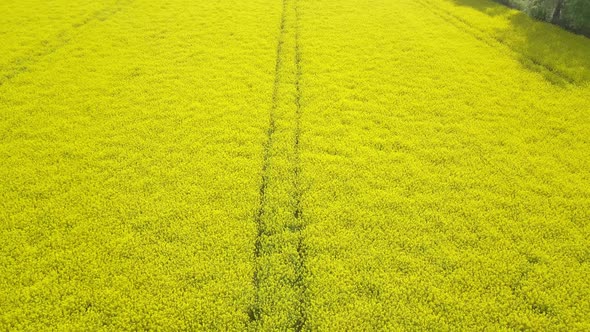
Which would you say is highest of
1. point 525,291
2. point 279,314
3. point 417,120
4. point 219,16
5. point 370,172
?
point 219,16

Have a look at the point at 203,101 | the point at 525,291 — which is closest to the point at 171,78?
the point at 203,101

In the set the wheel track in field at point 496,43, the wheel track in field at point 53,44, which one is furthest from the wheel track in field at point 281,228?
the wheel track in field at point 53,44

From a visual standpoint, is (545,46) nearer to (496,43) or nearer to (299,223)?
(496,43)

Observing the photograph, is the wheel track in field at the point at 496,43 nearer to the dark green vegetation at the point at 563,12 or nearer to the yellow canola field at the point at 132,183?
the dark green vegetation at the point at 563,12

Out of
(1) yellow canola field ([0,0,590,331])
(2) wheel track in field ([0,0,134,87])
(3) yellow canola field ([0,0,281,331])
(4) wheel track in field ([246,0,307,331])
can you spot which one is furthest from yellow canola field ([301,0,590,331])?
(2) wheel track in field ([0,0,134,87])

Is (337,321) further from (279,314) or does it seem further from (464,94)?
(464,94)

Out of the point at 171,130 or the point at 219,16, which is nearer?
the point at 171,130

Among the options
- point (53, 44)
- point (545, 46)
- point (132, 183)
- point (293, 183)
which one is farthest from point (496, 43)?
point (53, 44)

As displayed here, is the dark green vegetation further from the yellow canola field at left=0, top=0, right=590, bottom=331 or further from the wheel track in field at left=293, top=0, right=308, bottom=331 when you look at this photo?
the wheel track in field at left=293, top=0, right=308, bottom=331
